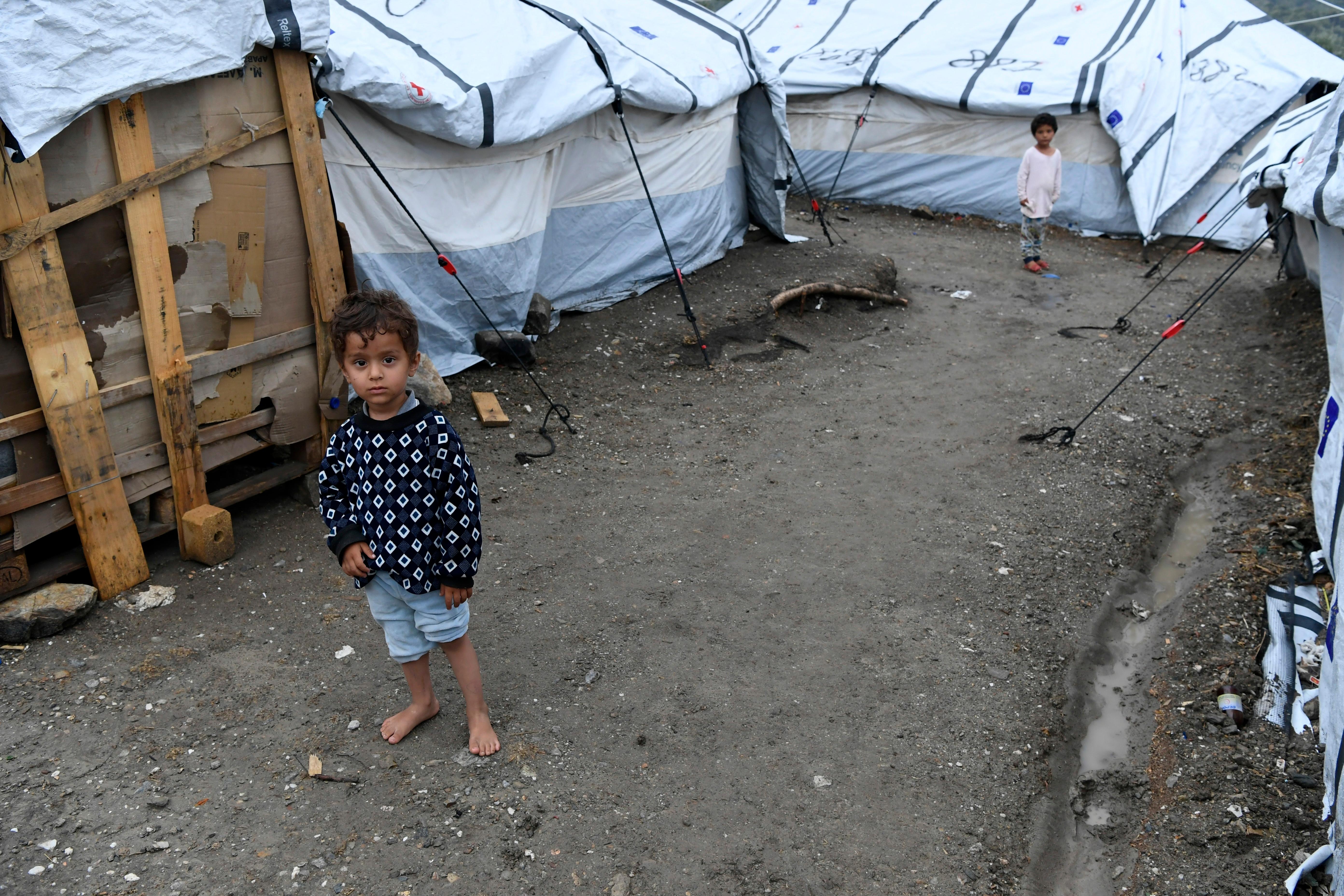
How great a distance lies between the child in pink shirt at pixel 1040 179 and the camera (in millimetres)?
10031

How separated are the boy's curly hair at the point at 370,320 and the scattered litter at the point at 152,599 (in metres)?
1.76

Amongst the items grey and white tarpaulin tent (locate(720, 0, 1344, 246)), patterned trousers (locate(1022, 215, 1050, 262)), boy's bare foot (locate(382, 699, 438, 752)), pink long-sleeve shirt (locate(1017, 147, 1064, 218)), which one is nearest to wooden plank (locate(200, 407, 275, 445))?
boy's bare foot (locate(382, 699, 438, 752))

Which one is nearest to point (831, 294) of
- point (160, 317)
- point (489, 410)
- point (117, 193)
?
point (489, 410)

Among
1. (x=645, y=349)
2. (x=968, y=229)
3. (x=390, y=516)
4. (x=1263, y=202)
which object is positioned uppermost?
(x=390, y=516)

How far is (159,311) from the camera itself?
12.7 feet

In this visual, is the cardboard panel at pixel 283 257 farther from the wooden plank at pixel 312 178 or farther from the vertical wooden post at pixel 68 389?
the vertical wooden post at pixel 68 389

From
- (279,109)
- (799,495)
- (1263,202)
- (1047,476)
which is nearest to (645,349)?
(799,495)

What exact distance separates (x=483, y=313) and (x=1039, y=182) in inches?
261

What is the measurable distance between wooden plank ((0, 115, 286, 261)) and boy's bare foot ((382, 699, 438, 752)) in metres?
2.08

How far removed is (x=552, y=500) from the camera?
5.11 metres

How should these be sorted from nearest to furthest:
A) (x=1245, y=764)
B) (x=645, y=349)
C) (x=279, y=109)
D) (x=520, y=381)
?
(x=1245, y=764) → (x=279, y=109) → (x=520, y=381) → (x=645, y=349)

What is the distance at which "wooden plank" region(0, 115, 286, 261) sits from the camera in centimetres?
336

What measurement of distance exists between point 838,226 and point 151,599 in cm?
981

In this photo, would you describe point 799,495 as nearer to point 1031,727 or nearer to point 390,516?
point 1031,727
